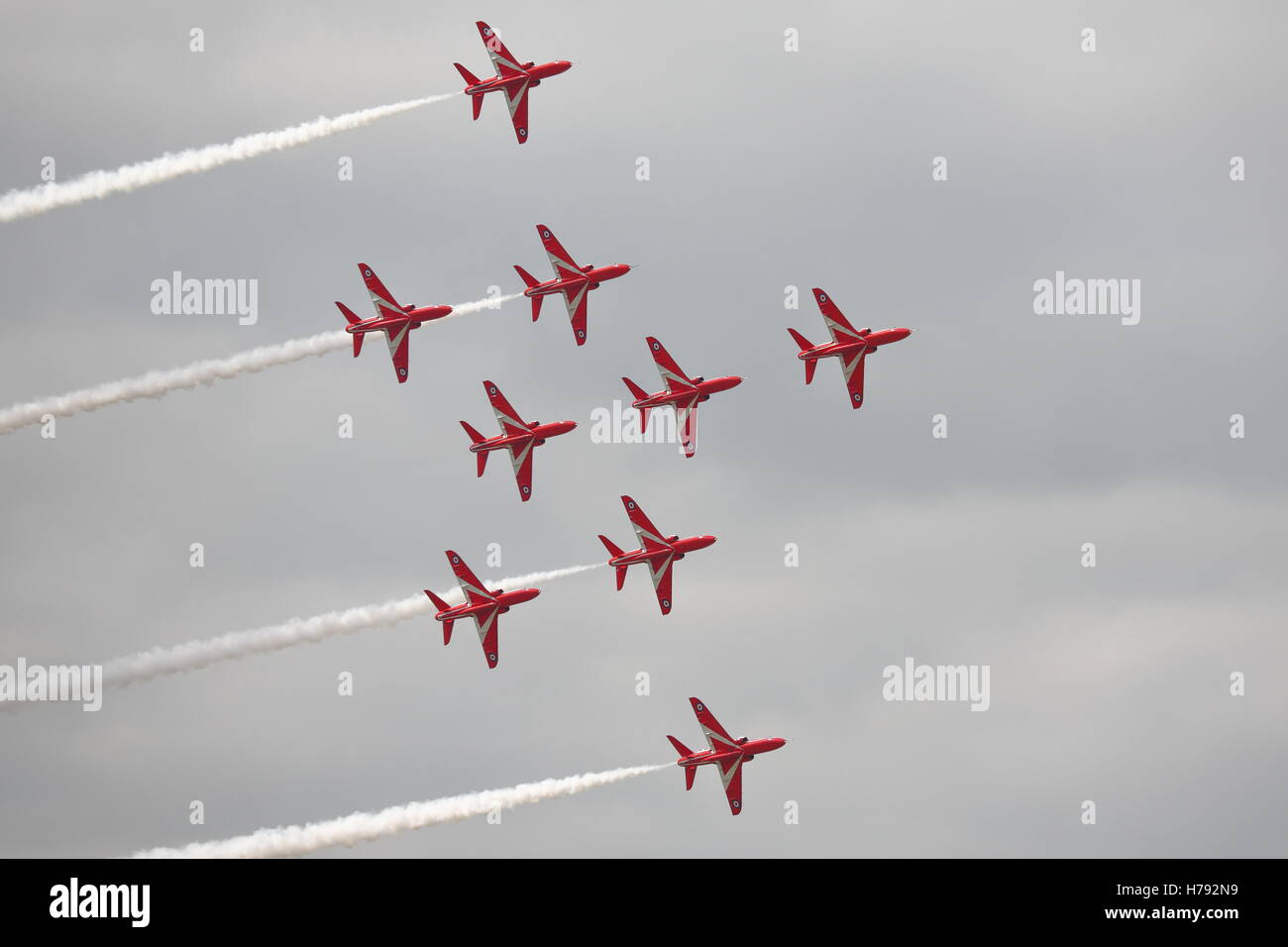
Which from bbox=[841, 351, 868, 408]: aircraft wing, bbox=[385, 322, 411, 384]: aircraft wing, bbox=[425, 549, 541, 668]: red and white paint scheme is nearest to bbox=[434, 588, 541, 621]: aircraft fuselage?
bbox=[425, 549, 541, 668]: red and white paint scheme

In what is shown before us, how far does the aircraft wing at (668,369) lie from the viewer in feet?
624

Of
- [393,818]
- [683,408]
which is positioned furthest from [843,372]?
[393,818]

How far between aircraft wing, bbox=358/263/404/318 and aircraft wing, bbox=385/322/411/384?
37.5 inches

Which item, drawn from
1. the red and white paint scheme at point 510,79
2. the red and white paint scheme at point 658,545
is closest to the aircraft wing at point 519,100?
the red and white paint scheme at point 510,79

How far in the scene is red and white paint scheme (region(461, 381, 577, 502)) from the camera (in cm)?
19025

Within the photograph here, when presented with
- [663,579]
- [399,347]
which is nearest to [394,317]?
[399,347]

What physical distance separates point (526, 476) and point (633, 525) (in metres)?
6.83

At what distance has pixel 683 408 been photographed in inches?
7470

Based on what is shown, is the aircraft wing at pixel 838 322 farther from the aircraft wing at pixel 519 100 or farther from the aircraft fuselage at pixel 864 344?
the aircraft wing at pixel 519 100

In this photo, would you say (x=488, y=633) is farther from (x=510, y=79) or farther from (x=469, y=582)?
(x=510, y=79)

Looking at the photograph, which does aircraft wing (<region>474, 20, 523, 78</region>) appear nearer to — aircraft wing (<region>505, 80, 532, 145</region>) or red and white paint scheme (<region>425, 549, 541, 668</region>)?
aircraft wing (<region>505, 80, 532, 145</region>)
